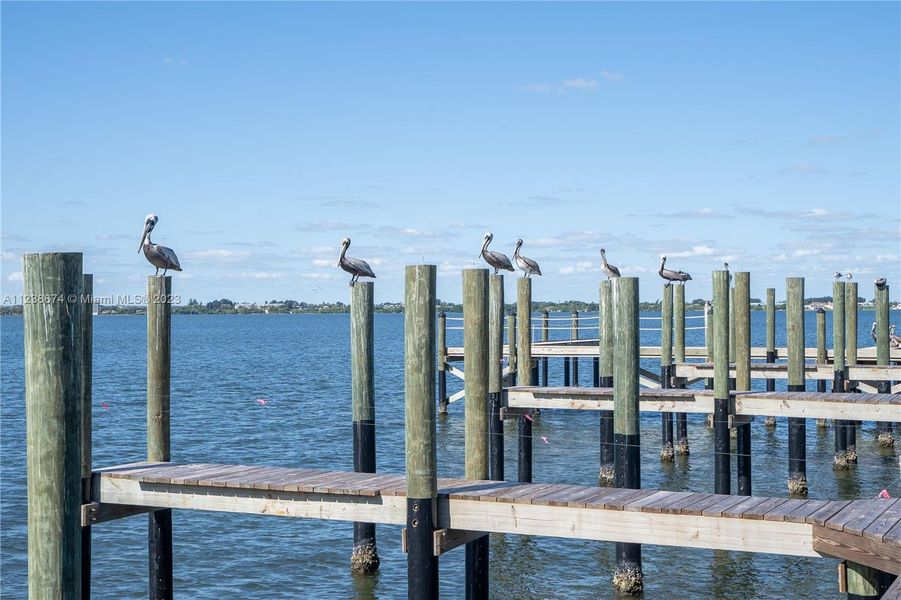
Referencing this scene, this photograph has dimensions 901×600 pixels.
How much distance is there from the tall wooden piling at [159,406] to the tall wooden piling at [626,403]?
5.16m

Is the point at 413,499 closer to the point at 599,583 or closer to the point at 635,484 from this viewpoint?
the point at 635,484

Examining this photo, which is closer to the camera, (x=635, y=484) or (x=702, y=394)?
(x=635, y=484)

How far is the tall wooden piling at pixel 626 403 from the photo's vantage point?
40.0 ft

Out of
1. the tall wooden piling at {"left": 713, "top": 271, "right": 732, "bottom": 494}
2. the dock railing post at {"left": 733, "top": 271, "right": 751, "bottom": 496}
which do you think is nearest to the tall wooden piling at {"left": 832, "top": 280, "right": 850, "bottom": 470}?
the dock railing post at {"left": 733, "top": 271, "right": 751, "bottom": 496}

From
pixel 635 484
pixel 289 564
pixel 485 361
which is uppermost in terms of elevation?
pixel 485 361

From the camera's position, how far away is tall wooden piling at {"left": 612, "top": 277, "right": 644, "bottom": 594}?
40.0 feet

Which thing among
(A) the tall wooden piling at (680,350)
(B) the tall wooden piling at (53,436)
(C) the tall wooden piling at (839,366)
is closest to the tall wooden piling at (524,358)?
(A) the tall wooden piling at (680,350)

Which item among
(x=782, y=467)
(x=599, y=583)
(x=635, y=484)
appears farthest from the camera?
(x=782, y=467)

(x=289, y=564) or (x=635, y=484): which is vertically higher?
(x=635, y=484)

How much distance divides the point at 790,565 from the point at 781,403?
2.45 metres

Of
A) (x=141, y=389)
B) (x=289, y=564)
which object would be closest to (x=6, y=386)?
(x=141, y=389)

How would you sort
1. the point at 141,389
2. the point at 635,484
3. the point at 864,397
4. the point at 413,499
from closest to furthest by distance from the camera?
the point at 413,499 → the point at 635,484 → the point at 864,397 → the point at 141,389

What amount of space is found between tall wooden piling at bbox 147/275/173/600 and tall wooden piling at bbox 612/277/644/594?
16.9 ft

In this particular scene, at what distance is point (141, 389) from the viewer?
47.4m
